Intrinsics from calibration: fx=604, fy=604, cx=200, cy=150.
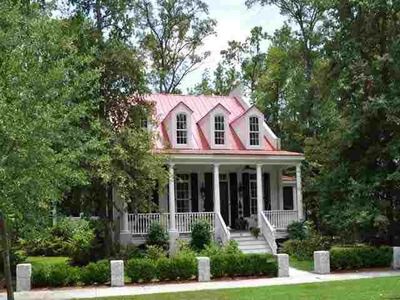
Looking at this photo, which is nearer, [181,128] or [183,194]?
[181,128]

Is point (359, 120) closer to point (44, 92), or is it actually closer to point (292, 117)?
point (44, 92)

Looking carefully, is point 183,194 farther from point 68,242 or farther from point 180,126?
point 68,242

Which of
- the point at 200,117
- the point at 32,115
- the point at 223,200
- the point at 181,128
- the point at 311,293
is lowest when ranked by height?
the point at 311,293

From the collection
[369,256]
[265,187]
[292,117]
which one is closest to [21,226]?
[369,256]

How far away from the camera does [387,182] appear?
2317 cm

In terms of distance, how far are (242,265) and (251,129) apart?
1083 centimetres

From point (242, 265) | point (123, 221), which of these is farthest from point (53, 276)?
point (123, 221)

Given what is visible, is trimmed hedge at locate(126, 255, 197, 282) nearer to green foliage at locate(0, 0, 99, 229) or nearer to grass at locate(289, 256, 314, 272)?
grass at locate(289, 256, 314, 272)

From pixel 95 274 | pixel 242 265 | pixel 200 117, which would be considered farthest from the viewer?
pixel 200 117

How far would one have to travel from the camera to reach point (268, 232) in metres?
25.9

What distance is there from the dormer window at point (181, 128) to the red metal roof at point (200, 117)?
0.53m

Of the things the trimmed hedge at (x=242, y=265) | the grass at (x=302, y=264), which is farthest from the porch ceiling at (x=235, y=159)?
the trimmed hedge at (x=242, y=265)

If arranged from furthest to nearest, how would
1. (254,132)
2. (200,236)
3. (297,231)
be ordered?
(254,132) < (297,231) < (200,236)

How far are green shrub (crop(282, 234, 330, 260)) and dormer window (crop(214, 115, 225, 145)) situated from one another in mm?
6101
